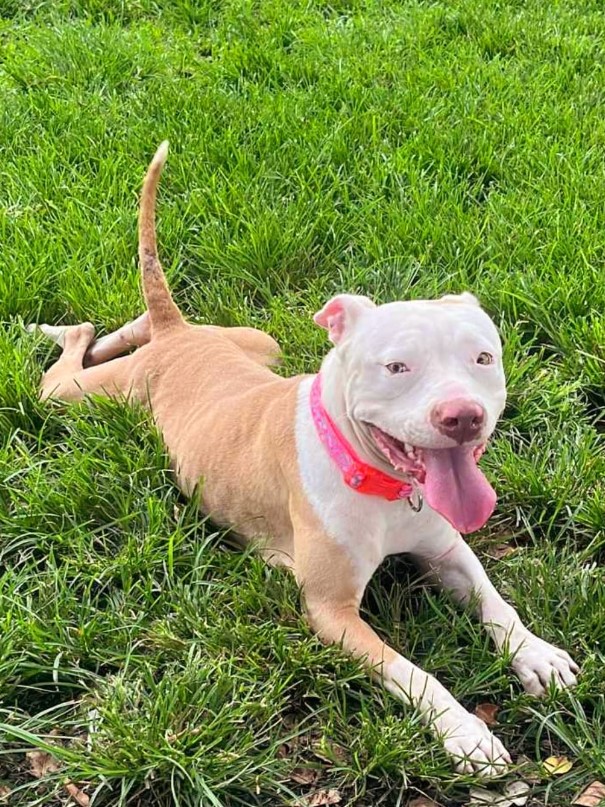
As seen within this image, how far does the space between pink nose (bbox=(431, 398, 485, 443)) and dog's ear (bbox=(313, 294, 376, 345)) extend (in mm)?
444

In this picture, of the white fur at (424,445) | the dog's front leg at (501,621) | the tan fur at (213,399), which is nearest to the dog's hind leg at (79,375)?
the tan fur at (213,399)

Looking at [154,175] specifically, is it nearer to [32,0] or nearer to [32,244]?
[32,244]

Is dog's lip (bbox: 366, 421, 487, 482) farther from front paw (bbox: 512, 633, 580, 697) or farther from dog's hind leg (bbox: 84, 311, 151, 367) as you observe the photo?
dog's hind leg (bbox: 84, 311, 151, 367)

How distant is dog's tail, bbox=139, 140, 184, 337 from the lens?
3568 millimetres

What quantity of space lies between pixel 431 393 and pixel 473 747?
0.88m

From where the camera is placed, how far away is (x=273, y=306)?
4023 mm

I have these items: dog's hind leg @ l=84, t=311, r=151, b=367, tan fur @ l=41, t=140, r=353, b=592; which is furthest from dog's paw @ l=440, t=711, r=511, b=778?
dog's hind leg @ l=84, t=311, r=151, b=367

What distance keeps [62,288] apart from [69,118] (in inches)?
56.6

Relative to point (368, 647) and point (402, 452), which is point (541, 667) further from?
point (402, 452)

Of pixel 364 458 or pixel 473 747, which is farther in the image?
pixel 364 458

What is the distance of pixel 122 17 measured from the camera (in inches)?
243

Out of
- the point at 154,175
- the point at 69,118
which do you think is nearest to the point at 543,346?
the point at 154,175

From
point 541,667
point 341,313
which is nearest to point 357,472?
point 341,313

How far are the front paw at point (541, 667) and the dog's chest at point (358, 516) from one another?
1.35 ft
